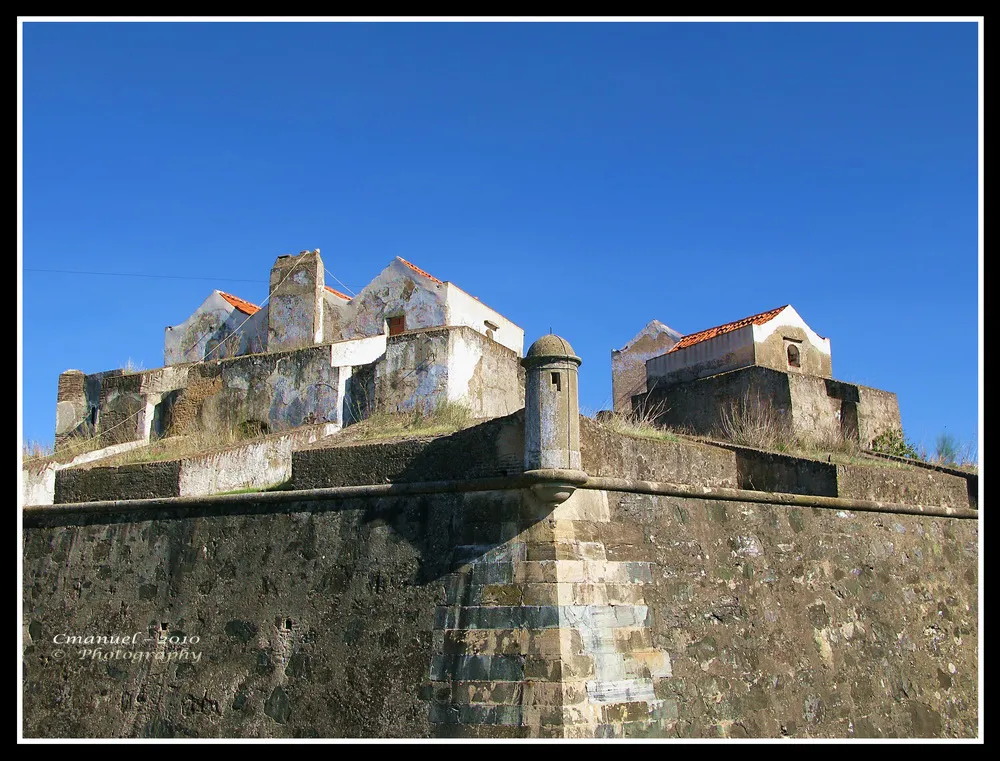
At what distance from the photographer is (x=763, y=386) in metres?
15.6

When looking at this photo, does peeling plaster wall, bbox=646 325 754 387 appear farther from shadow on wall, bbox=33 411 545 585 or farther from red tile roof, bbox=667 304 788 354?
shadow on wall, bbox=33 411 545 585

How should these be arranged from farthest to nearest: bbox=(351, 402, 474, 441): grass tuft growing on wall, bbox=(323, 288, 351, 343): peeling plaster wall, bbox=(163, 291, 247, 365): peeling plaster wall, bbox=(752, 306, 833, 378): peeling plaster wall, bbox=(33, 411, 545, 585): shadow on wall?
bbox=(163, 291, 247, 365): peeling plaster wall < bbox=(323, 288, 351, 343): peeling plaster wall < bbox=(752, 306, 833, 378): peeling plaster wall < bbox=(351, 402, 474, 441): grass tuft growing on wall < bbox=(33, 411, 545, 585): shadow on wall

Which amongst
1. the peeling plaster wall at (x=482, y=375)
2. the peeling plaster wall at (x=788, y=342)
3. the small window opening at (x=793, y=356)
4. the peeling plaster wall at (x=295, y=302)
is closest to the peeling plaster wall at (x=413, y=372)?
the peeling plaster wall at (x=482, y=375)

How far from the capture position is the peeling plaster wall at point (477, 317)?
634 inches

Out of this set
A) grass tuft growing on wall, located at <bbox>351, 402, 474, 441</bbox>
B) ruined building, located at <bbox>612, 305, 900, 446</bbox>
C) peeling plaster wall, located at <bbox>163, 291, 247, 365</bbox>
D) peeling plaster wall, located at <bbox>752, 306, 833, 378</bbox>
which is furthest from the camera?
peeling plaster wall, located at <bbox>163, 291, 247, 365</bbox>

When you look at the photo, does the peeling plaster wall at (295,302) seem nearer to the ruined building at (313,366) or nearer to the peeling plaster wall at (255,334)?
the ruined building at (313,366)

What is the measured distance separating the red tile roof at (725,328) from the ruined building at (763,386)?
0.02 metres

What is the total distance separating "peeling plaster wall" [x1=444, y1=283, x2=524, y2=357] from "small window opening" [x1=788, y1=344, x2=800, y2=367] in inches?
186

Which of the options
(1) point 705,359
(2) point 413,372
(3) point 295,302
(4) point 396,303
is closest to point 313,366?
(2) point 413,372

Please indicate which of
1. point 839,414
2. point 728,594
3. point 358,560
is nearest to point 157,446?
point 358,560

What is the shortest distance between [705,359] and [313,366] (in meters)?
6.78

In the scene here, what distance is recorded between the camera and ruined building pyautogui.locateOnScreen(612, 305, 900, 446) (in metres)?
15.5

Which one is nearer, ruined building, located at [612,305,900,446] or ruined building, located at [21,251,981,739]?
ruined building, located at [21,251,981,739]

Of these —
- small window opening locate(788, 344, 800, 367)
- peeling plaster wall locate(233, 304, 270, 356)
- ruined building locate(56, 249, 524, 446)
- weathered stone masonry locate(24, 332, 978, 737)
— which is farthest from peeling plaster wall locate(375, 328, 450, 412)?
small window opening locate(788, 344, 800, 367)
